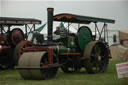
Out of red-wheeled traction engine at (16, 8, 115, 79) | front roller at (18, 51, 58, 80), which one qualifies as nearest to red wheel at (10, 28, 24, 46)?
red-wheeled traction engine at (16, 8, 115, 79)

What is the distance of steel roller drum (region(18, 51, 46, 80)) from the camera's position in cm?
835

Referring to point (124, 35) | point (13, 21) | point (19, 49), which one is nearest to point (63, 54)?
point (19, 49)

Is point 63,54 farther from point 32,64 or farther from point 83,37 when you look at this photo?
point 32,64

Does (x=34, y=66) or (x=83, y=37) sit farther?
(x=83, y=37)

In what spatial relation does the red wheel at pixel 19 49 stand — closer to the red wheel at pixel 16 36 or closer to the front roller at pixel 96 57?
the red wheel at pixel 16 36

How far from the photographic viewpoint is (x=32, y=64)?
8.41 meters

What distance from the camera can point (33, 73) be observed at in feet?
27.7

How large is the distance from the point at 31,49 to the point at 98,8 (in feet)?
50.0

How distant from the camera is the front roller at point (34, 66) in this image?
8.35m

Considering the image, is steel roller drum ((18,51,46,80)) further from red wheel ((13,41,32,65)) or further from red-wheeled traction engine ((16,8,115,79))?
red wheel ((13,41,32,65))

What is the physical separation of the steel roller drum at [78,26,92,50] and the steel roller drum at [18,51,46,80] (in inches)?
86.0

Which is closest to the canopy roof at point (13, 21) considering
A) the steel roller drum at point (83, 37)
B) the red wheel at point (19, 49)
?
the red wheel at point (19, 49)

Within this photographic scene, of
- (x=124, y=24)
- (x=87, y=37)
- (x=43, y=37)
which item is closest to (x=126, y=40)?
(x=124, y=24)

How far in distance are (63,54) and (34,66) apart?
1.68 meters
